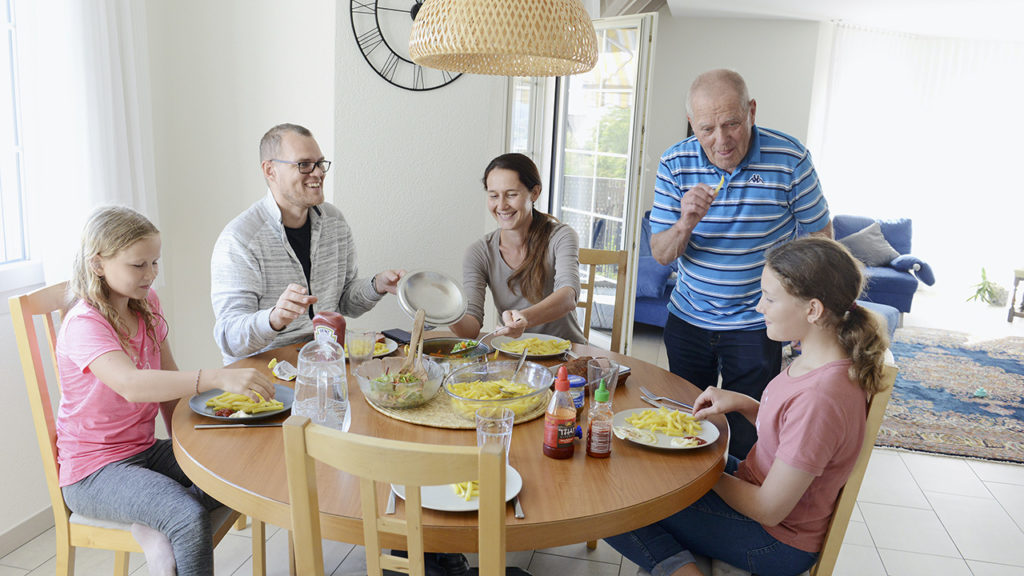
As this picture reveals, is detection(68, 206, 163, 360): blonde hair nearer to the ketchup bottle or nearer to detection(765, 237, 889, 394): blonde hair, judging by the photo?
the ketchup bottle

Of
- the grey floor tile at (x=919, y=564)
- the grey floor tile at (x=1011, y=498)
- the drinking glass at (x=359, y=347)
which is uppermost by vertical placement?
the drinking glass at (x=359, y=347)

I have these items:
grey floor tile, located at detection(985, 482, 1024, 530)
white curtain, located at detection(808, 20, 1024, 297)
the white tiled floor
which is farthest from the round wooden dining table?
white curtain, located at detection(808, 20, 1024, 297)

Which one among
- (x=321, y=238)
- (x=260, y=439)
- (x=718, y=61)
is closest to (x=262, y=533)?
→ (x=260, y=439)

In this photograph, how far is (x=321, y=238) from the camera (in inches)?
92.7

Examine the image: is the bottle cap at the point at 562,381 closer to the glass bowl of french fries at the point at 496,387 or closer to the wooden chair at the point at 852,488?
the glass bowl of french fries at the point at 496,387

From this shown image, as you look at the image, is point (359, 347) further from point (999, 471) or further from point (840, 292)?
point (999, 471)

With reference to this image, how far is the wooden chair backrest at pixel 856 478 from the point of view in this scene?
4.76 feet

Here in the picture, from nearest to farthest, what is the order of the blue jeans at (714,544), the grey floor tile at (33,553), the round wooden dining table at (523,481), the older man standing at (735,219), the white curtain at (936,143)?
1. the round wooden dining table at (523,481)
2. the blue jeans at (714,544)
3. the older man standing at (735,219)
4. the grey floor tile at (33,553)
5. the white curtain at (936,143)

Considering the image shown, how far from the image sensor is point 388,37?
2.80m

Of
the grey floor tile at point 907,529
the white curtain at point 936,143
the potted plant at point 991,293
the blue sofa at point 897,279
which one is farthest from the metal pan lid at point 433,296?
the potted plant at point 991,293

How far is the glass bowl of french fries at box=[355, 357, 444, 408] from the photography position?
161 cm

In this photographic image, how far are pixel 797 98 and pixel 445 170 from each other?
5.13m

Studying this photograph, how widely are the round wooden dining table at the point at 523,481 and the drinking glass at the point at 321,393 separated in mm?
39

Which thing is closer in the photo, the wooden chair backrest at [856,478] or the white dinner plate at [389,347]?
the wooden chair backrest at [856,478]
